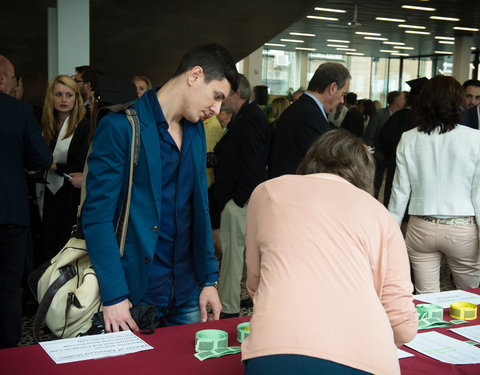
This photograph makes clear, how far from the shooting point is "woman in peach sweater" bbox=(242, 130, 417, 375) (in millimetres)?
1391

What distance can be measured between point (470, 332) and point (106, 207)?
1241 millimetres

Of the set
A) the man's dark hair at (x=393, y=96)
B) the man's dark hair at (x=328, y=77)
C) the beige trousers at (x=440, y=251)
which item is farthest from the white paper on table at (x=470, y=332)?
the man's dark hair at (x=393, y=96)

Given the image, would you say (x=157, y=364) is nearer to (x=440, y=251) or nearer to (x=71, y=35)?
(x=440, y=251)

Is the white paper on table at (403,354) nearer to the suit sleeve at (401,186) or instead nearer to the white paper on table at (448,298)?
the white paper on table at (448,298)

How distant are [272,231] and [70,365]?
0.66m

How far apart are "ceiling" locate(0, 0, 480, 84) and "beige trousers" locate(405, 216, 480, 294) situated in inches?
280

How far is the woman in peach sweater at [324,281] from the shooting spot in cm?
139

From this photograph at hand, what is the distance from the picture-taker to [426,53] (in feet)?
75.3

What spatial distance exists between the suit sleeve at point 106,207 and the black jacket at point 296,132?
1842 mm

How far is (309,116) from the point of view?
3.64m

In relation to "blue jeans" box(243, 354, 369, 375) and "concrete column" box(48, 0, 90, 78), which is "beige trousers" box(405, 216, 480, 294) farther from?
"concrete column" box(48, 0, 90, 78)

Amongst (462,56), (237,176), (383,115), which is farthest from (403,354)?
(462,56)

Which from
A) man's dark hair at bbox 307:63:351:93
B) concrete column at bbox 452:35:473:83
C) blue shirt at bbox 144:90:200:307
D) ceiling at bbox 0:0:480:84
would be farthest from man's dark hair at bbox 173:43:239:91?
concrete column at bbox 452:35:473:83

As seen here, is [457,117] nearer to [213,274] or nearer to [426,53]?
[213,274]
